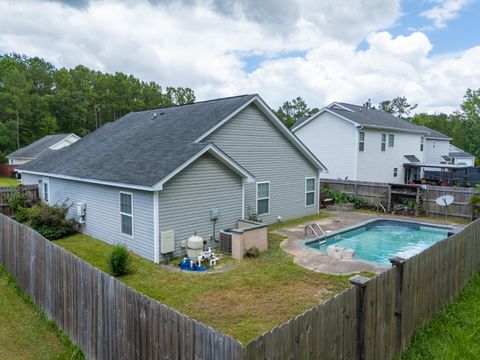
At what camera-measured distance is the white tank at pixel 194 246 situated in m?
10.3

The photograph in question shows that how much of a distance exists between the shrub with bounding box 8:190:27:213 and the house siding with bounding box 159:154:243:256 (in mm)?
11044

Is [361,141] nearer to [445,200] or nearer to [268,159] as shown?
[445,200]

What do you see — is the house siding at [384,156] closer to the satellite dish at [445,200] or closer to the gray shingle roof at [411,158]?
the gray shingle roof at [411,158]

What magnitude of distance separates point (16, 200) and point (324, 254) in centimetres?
1518

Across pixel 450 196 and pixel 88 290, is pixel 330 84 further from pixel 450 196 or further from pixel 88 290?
pixel 88 290

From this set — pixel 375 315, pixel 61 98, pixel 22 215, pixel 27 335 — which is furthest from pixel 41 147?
pixel 375 315

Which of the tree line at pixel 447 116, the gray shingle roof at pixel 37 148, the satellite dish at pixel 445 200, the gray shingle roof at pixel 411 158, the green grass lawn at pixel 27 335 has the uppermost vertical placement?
the tree line at pixel 447 116

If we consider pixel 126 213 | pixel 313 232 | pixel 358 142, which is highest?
pixel 358 142

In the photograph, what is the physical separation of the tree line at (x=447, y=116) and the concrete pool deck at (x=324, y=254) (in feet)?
106

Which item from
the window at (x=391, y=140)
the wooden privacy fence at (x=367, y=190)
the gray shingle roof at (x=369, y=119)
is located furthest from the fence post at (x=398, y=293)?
the window at (x=391, y=140)

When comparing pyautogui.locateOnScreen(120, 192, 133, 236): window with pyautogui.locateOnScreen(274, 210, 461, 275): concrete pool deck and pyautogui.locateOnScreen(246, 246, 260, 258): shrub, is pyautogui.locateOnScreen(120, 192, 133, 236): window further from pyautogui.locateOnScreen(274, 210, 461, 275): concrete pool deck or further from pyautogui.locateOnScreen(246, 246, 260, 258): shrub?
pyautogui.locateOnScreen(274, 210, 461, 275): concrete pool deck

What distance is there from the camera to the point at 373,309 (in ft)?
15.1

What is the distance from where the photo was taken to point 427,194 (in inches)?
702

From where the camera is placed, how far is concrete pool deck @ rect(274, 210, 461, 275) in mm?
9500
